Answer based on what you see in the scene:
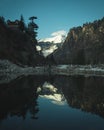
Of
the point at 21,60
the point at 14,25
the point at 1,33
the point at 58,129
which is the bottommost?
the point at 58,129

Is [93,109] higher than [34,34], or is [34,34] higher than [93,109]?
[34,34]

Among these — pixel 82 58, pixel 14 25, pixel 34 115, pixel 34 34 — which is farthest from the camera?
pixel 82 58

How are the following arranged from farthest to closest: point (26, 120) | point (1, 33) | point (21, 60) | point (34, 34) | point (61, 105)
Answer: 1. point (34, 34)
2. point (21, 60)
3. point (1, 33)
4. point (61, 105)
5. point (26, 120)

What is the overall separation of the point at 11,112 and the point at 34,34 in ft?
448

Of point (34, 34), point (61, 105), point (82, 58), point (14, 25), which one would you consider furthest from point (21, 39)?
point (61, 105)

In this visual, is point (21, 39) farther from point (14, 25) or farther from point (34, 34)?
point (34, 34)

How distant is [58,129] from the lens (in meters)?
13.6

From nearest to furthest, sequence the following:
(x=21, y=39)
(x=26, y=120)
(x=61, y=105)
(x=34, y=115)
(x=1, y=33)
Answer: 1. (x=26, y=120)
2. (x=34, y=115)
3. (x=61, y=105)
4. (x=1, y=33)
5. (x=21, y=39)

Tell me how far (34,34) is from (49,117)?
138m

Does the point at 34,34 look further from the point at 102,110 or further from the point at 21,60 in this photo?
the point at 102,110

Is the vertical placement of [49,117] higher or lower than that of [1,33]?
lower

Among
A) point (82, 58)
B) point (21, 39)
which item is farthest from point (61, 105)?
point (82, 58)

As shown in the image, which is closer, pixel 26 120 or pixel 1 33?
pixel 26 120

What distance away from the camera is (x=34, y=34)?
500 ft
